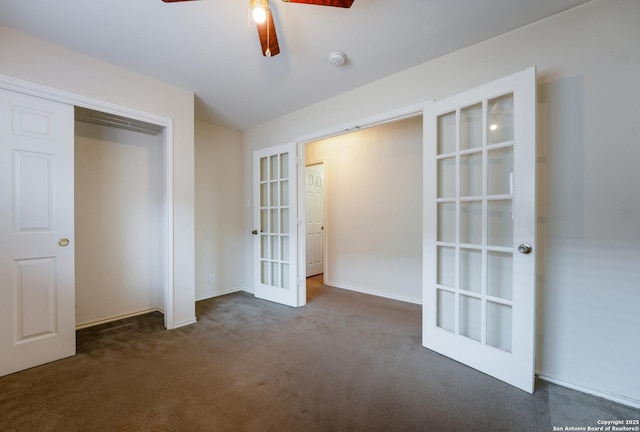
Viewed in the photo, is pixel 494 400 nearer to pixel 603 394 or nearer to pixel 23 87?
pixel 603 394

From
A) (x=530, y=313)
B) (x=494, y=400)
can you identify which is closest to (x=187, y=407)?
(x=494, y=400)

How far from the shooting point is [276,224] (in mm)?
3631

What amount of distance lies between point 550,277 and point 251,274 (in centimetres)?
351

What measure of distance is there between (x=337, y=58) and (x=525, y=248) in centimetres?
202

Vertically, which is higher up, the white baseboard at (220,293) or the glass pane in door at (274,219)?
the glass pane in door at (274,219)

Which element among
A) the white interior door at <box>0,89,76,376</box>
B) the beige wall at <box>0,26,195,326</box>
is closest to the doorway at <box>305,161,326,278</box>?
the beige wall at <box>0,26,195,326</box>

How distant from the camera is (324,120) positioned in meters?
3.11

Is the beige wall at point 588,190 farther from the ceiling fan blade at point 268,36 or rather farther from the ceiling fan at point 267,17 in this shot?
the ceiling fan blade at point 268,36

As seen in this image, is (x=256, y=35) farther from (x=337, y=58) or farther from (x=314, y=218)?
(x=314, y=218)

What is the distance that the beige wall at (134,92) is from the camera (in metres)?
1.99

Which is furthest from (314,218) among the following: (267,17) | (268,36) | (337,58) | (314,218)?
(267,17)

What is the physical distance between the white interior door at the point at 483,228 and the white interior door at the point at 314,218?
2991mm

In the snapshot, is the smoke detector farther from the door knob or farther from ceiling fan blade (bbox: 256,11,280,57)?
the door knob

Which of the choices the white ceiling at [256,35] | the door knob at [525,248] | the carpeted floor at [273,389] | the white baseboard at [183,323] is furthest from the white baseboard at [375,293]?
the white ceiling at [256,35]
